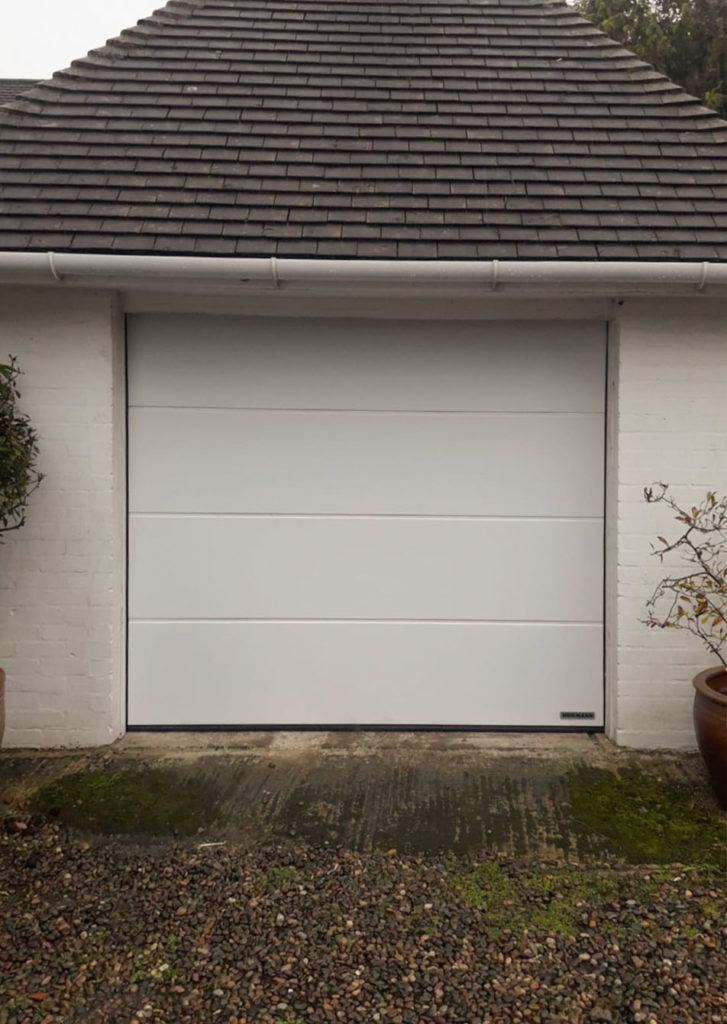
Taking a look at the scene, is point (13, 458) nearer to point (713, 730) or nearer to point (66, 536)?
point (66, 536)

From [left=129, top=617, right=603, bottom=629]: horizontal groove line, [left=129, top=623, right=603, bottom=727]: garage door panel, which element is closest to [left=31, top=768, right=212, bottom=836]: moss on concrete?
[left=129, top=623, right=603, bottom=727]: garage door panel

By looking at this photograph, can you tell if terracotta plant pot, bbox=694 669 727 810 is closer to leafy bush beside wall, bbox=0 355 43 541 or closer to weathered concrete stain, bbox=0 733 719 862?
weathered concrete stain, bbox=0 733 719 862

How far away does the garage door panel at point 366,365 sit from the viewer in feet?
12.9

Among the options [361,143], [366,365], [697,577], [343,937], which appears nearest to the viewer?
[343,937]

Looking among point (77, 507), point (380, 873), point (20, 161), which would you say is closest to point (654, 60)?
point (20, 161)

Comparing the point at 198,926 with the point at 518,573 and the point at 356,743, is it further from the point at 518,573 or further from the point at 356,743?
the point at 518,573

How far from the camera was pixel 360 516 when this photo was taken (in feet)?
13.1

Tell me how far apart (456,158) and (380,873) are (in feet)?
12.6

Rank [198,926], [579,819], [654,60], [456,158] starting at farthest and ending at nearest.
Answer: [654,60]
[456,158]
[579,819]
[198,926]

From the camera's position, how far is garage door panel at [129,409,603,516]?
396 cm

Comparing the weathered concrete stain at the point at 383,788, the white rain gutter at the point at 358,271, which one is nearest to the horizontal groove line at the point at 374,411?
the white rain gutter at the point at 358,271

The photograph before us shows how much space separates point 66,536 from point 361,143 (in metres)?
2.90

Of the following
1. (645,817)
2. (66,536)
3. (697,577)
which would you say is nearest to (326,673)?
(66,536)

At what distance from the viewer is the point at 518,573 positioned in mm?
3998
